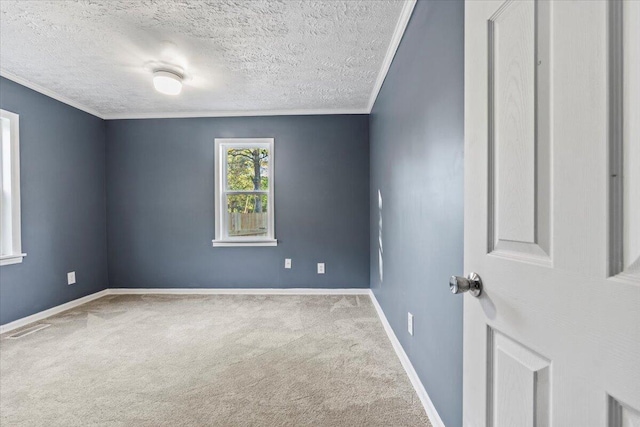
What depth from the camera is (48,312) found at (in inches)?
124

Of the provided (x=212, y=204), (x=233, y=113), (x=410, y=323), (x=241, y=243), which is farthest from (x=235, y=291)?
(x=410, y=323)

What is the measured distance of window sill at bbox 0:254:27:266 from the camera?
2.72 metres

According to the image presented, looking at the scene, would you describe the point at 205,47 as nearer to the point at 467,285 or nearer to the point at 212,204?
the point at 212,204

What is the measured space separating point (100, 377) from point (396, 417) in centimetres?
193

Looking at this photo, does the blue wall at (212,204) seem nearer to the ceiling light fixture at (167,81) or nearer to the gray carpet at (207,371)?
the gray carpet at (207,371)

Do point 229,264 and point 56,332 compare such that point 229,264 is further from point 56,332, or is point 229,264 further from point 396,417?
point 396,417

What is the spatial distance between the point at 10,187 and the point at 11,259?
68cm

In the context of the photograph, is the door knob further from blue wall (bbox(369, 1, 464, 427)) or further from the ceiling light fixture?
the ceiling light fixture

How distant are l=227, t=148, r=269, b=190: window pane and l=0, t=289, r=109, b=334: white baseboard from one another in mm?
2227

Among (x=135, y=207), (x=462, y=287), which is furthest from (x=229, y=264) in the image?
(x=462, y=287)

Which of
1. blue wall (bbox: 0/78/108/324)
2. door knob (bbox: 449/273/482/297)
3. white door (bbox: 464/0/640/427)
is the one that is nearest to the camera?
white door (bbox: 464/0/640/427)

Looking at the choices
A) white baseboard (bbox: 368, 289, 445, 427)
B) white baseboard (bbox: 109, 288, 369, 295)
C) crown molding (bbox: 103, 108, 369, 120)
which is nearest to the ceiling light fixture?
crown molding (bbox: 103, 108, 369, 120)

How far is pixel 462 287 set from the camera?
76 centimetres

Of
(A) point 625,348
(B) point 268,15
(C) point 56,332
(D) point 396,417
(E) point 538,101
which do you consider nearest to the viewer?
(A) point 625,348
